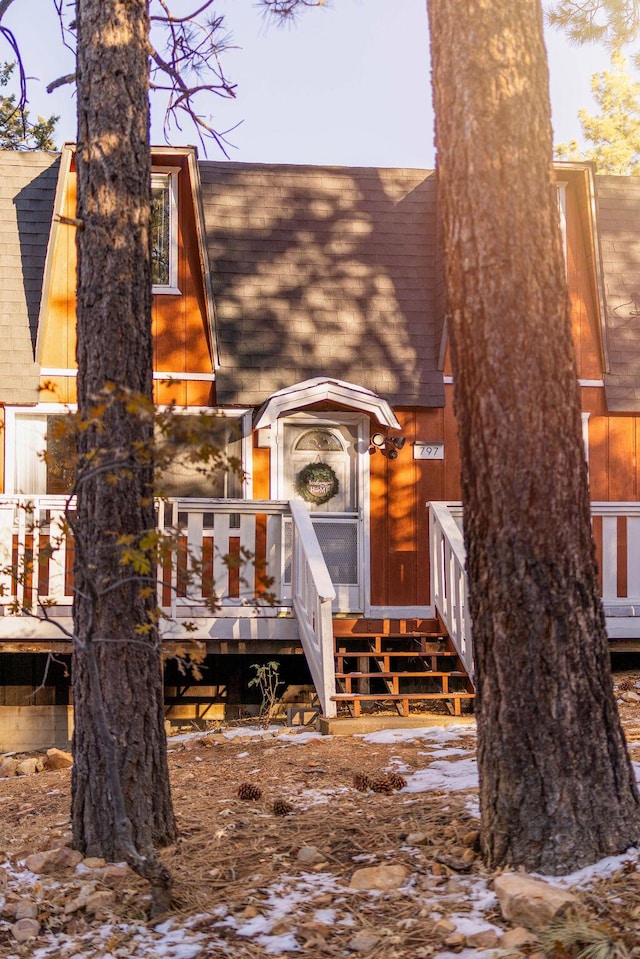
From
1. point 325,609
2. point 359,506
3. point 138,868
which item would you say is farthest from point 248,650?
point 138,868

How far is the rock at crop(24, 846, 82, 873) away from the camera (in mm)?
4492

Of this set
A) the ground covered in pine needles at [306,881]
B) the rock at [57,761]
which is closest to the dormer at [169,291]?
the rock at [57,761]

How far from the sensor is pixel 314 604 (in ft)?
27.9

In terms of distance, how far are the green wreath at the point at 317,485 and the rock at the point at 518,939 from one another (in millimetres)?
7847

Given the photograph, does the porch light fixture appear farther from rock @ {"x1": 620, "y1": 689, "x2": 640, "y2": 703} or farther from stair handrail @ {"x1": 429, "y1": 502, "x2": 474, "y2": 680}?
rock @ {"x1": 620, "y1": 689, "x2": 640, "y2": 703}

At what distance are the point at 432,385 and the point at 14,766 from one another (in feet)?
19.3

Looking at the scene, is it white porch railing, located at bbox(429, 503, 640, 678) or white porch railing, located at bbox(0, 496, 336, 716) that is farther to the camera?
white porch railing, located at bbox(429, 503, 640, 678)

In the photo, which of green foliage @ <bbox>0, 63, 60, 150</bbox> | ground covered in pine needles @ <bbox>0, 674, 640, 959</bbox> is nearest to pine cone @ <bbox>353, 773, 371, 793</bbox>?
ground covered in pine needles @ <bbox>0, 674, 640, 959</bbox>

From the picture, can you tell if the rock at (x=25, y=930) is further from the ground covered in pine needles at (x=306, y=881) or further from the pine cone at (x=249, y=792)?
the pine cone at (x=249, y=792)

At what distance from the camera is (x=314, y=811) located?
532cm

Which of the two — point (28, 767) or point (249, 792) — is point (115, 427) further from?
point (28, 767)

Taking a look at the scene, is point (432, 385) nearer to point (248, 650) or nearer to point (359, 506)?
point (359, 506)

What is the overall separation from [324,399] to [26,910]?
23.6ft

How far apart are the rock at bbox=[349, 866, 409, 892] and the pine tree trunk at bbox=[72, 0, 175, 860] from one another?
100cm
